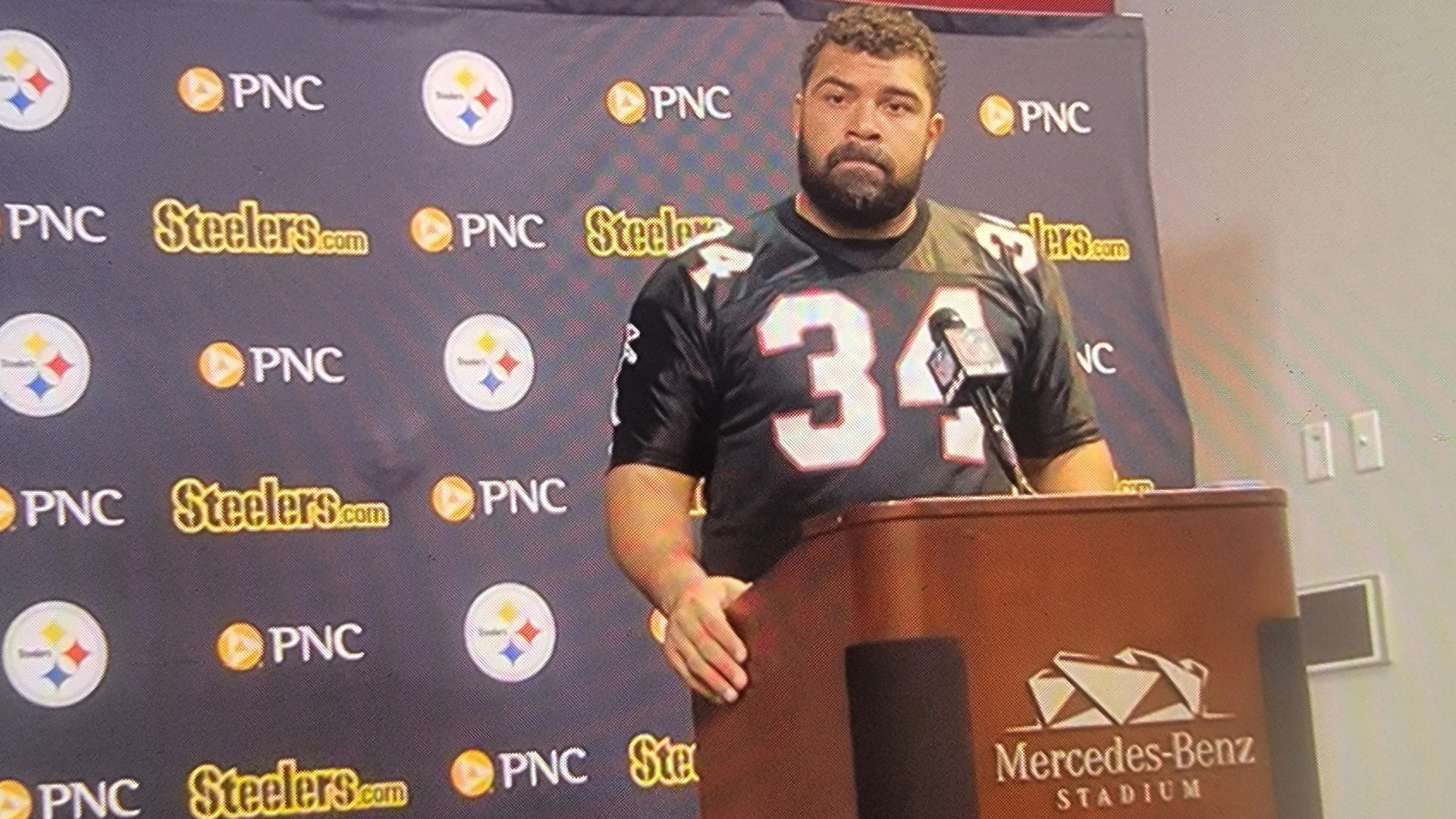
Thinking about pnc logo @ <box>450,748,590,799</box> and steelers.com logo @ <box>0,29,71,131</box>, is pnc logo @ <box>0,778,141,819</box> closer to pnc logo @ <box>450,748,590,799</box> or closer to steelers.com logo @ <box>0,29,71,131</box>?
pnc logo @ <box>450,748,590,799</box>

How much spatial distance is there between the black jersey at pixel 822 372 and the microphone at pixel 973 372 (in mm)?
111

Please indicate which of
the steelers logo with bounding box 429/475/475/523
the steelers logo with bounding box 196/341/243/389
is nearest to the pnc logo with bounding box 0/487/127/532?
the steelers logo with bounding box 196/341/243/389

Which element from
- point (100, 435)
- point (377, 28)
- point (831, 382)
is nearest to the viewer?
point (831, 382)

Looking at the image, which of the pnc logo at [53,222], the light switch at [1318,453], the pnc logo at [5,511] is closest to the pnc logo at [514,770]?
the pnc logo at [5,511]

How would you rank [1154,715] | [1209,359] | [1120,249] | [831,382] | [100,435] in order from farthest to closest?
[1209,359] < [1120,249] < [100,435] < [831,382] < [1154,715]

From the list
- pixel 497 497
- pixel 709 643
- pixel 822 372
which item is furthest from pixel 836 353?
pixel 497 497

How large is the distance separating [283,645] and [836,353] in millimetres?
1477

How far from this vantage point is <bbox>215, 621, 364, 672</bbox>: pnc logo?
3.12 metres

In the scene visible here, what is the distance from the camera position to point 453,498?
3.27 m

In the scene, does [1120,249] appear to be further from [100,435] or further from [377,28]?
[100,435]

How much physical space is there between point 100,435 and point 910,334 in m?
1.66

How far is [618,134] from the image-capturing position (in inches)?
136

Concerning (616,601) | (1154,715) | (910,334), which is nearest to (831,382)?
(910,334)

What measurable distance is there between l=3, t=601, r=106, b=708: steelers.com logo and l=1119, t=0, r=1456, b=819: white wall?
215 cm
